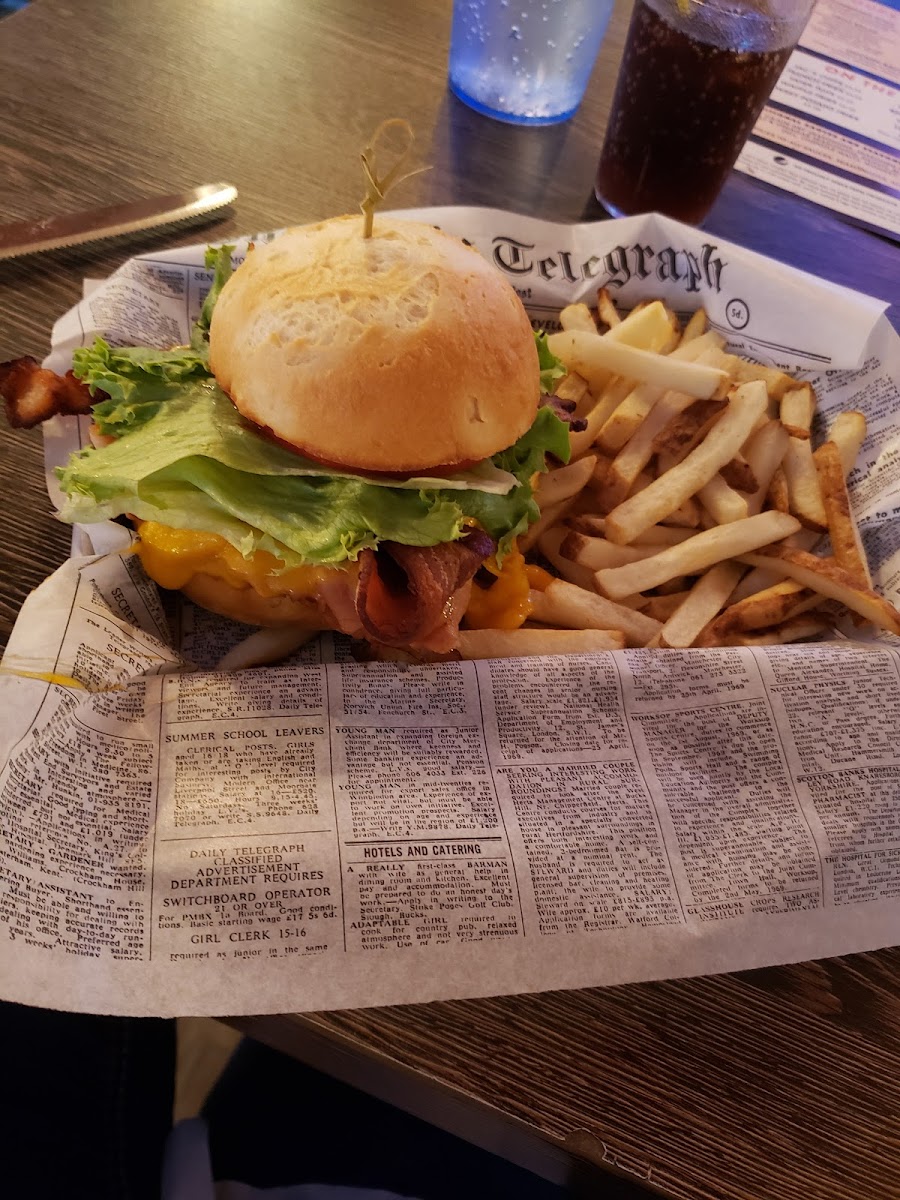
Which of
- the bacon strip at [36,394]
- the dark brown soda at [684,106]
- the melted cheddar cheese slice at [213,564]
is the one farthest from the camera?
the dark brown soda at [684,106]

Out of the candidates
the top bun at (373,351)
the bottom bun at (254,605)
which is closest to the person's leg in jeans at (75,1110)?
the bottom bun at (254,605)

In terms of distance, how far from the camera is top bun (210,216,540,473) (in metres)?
1.27

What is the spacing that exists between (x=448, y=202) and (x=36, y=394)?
4.56ft

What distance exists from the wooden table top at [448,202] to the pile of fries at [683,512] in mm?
601

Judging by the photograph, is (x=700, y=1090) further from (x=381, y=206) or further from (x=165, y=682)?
(x=381, y=206)

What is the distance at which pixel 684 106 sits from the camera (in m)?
2.01

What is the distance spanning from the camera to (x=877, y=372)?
1881mm

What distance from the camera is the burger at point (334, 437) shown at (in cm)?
128

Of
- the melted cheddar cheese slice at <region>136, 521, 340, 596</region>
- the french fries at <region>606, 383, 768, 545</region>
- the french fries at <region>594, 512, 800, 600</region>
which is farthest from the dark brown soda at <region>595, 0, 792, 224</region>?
the melted cheddar cheese slice at <region>136, 521, 340, 596</region>

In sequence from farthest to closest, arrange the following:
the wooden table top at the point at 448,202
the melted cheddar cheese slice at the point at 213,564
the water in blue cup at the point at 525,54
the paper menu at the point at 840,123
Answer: the paper menu at the point at 840,123 < the water in blue cup at the point at 525,54 < the melted cheddar cheese slice at the point at 213,564 < the wooden table top at the point at 448,202

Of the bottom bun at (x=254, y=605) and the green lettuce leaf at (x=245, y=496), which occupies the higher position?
the green lettuce leaf at (x=245, y=496)

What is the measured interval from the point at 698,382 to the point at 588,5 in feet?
4.17

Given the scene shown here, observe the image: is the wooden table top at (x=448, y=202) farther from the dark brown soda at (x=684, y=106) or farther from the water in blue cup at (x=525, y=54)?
the dark brown soda at (x=684, y=106)

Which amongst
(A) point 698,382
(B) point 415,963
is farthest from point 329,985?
(A) point 698,382
